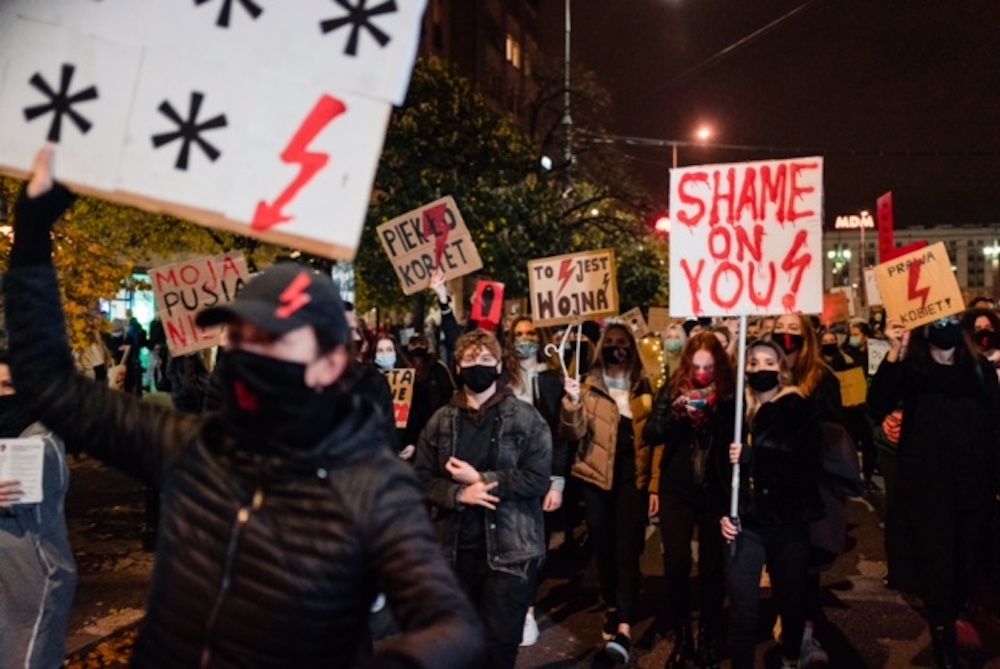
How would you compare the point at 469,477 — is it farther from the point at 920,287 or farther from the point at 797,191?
the point at 920,287

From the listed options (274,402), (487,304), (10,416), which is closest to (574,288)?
(487,304)

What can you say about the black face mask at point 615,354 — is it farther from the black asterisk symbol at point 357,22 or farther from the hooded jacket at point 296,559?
the hooded jacket at point 296,559

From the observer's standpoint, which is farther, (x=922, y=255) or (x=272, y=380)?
(x=922, y=255)

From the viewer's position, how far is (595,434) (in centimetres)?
682

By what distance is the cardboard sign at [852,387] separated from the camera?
A: 35.2 feet

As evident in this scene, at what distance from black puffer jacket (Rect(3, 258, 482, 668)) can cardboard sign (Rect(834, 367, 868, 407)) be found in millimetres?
9311

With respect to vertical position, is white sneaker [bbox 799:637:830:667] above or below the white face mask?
below

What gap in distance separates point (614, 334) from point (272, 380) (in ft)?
17.4

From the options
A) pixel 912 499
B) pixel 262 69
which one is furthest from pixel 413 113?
pixel 262 69

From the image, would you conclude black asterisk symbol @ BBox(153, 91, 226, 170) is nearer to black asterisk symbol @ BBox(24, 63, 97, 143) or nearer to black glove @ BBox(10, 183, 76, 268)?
black asterisk symbol @ BBox(24, 63, 97, 143)

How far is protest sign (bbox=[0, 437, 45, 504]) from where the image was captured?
461 centimetres

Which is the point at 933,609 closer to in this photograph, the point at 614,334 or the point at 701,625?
the point at 701,625

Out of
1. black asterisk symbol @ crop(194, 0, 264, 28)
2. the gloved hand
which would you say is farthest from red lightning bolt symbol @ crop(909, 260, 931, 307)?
the gloved hand

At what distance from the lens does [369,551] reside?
2.09 m
